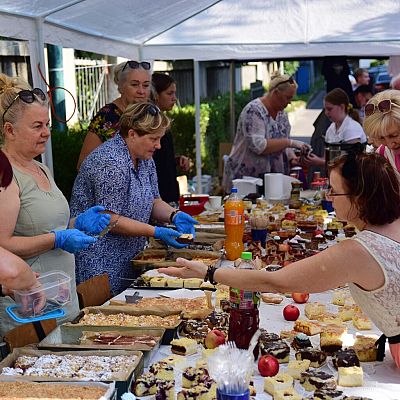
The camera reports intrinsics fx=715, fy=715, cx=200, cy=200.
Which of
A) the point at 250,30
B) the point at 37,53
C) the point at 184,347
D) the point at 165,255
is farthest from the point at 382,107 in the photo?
the point at 250,30

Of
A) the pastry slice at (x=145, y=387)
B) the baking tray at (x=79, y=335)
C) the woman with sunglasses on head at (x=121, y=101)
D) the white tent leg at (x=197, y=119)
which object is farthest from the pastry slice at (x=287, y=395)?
the white tent leg at (x=197, y=119)

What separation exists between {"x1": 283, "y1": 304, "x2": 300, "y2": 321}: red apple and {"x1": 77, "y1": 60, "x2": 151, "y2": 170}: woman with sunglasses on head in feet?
6.78

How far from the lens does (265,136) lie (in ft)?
22.6

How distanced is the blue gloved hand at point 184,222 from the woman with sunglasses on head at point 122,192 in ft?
0.77

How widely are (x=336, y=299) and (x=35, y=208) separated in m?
1.41

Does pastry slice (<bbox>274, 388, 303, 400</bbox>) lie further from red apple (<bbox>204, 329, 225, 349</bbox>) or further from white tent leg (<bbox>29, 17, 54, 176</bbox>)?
white tent leg (<bbox>29, 17, 54, 176</bbox>)

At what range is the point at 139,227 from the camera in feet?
12.3

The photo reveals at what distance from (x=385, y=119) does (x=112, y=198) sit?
149 centimetres

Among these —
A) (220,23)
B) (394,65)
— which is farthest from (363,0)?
(394,65)

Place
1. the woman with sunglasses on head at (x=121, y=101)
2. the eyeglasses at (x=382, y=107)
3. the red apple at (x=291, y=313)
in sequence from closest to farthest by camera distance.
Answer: the red apple at (x=291, y=313) < the eyeglasses at (x=382, y=107) < the woman with sunglasses on head at (x=121, y=101)

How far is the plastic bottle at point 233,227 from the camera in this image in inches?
157

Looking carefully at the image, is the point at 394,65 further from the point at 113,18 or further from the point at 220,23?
the point at 113,18

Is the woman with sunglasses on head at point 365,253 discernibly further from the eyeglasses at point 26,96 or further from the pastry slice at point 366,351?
the eyeglasses at point 26,96

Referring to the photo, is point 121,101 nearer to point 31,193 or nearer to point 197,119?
point 31,193
